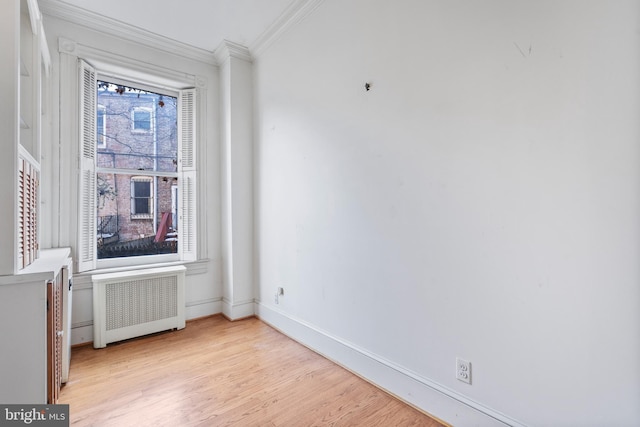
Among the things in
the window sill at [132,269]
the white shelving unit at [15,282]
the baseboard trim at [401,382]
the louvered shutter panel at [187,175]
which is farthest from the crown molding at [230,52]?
the baseboard trim at [401,382]

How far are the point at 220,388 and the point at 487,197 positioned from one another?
2050 mm

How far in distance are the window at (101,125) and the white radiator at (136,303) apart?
1332mm

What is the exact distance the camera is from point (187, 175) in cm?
341

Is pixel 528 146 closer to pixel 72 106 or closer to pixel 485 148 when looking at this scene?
pixel 485 148

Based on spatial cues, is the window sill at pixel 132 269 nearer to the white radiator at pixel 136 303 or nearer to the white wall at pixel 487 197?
the white radiator at pixel 136 303

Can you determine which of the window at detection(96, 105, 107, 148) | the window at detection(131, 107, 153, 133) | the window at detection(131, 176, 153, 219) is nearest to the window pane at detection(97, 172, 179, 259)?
the window at detection(131, 176, 153, 219)

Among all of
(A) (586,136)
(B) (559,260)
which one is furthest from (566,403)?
(A) (586,136)

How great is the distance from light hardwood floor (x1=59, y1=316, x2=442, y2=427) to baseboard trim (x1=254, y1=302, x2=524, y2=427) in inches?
2.1

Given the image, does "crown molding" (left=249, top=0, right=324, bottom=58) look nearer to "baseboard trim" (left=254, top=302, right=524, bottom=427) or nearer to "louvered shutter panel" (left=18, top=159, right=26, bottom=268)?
"louvered shutter panel" (left=18, top=159, right=26, bottom=268)

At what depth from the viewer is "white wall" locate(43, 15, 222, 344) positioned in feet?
8.66

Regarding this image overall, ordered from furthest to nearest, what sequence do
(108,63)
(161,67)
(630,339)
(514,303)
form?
(161,67)
(108,63)
(514,303)
(630,339)

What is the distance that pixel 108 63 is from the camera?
2902 millimetres

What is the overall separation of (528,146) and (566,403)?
1.12 metres

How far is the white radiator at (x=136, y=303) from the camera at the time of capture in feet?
8.82
